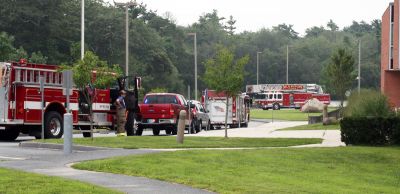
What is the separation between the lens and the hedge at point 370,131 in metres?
24.9

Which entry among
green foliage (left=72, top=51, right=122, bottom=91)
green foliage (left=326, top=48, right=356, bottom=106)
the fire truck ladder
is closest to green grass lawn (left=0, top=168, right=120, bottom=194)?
green foliage (left=72, top=51, right=122, bottom=91)

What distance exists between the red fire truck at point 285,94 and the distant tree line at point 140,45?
888 centimetres

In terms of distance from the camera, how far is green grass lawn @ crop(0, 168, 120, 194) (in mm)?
11445

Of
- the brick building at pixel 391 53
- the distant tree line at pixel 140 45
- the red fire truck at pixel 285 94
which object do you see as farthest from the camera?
the red fire truck at pixel 285 94

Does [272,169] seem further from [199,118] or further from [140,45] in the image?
[140,45]

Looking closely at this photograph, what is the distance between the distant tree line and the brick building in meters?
10.7

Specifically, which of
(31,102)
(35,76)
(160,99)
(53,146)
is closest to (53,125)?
(31,102)

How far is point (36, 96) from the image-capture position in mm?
25906

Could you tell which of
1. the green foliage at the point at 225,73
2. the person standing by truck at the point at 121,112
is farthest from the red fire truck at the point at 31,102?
the green foliage at the point at 225,73

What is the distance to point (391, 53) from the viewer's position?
2185 inches

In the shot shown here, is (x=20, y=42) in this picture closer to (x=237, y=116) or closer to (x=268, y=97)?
(x=268, y=97)

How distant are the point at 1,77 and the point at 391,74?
3940cm

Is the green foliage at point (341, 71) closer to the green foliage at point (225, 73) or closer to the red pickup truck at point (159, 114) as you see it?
the red pickup truck at point (159, 114)

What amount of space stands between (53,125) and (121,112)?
9.65 ft
